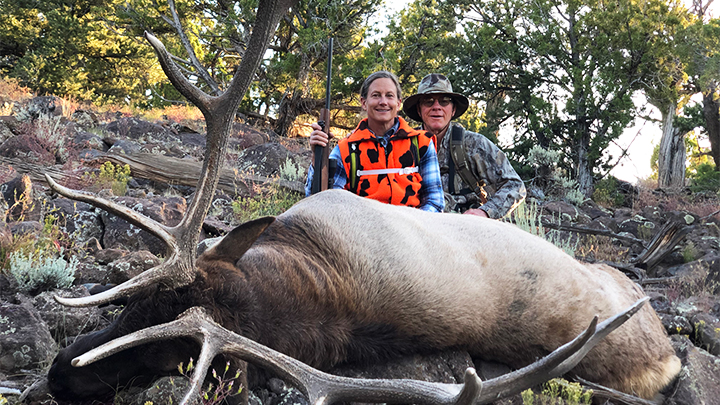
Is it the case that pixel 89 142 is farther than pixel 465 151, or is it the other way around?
pixel 89 142

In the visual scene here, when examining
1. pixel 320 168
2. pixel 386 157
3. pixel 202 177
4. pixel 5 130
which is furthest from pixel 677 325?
pixel 5 130

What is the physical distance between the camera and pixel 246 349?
189cm

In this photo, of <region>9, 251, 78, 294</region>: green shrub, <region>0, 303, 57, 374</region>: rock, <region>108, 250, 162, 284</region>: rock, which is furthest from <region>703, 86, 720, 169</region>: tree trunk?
<region>0, 303, 57, 374</region>: rock

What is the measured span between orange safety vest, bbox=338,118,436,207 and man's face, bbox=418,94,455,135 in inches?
46.9

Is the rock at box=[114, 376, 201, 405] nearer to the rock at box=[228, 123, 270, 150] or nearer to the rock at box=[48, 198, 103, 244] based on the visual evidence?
the rock at box=[48, 198, 103, 244]

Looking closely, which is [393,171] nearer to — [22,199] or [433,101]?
[433,101]

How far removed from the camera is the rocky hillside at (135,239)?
2730mm

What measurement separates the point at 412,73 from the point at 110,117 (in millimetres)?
10108

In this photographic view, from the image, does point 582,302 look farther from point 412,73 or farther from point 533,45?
point 412,73

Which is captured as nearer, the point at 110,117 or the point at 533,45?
the point at 110,117

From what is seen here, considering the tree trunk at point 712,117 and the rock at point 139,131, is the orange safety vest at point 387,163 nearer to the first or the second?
the rock at point 139,131

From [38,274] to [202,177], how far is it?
80.0 inches

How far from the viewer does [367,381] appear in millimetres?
1858

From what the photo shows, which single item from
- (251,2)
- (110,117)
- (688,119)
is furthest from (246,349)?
(251,2)
